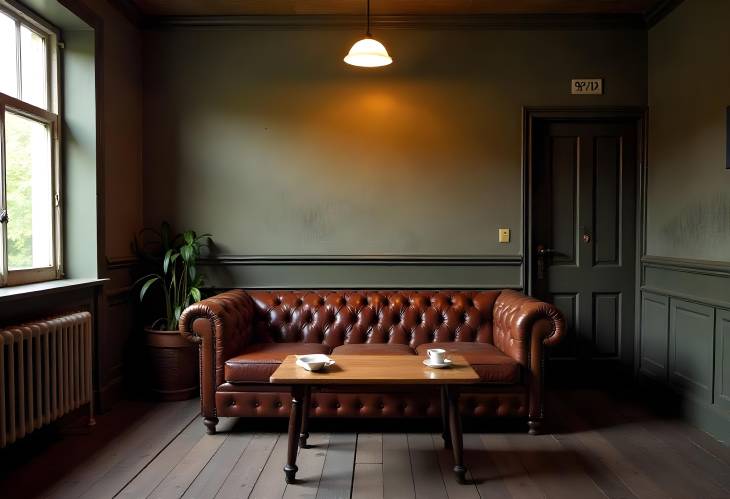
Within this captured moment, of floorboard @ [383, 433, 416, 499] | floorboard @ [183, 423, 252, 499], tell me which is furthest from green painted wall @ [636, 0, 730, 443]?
floorboard @ [183, 423, 252, 499]

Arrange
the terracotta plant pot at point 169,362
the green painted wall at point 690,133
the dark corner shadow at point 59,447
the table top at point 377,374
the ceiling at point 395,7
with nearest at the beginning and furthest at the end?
1. the table top at point 377,374
2. the dark corner shadow at point 59,447
3. the green painted wall at point 690,133
4. the terracotta plant pot at point 169,362
5. the ceiling at point 395,7

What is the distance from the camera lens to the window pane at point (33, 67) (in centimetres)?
307

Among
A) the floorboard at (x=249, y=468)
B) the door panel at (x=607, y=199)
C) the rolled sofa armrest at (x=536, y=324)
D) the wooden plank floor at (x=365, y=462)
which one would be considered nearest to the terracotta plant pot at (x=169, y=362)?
the wooden plank floor at (x=365, y=462)

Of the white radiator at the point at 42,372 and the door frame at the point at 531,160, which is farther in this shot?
the door frame at the point at 531,160

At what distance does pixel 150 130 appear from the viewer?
13.4ft

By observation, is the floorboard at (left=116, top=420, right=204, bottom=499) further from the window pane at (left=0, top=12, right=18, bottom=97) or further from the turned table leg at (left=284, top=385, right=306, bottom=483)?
the window pane at (left=0, top=12, right=18, bottom=97)

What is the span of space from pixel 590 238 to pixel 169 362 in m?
3.36

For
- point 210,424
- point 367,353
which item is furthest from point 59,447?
point 367,353

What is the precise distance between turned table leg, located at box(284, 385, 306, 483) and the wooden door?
235 cm

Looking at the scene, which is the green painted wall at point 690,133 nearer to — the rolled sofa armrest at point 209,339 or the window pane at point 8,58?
the rolled sofa armrest at point 209,339

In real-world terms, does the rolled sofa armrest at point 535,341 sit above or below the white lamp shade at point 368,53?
below

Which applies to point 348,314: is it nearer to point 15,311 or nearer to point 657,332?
point 15,311

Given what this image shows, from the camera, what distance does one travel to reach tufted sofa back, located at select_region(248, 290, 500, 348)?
368 cm

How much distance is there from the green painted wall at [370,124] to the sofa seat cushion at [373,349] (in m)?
0.73
